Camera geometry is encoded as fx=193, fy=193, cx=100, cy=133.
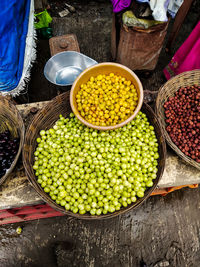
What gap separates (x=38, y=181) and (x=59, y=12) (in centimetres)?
465

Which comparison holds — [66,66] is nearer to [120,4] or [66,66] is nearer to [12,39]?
[12,39]

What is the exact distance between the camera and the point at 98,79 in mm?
2348

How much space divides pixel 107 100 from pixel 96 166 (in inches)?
30.2

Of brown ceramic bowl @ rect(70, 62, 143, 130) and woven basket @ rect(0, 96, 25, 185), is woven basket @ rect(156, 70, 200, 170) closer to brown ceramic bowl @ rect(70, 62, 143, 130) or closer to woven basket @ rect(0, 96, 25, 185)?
brown ceramic bowl @ rect(70, 62, 143, 130)

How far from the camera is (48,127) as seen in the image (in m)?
2.48

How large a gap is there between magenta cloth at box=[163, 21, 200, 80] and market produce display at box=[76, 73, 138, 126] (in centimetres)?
150

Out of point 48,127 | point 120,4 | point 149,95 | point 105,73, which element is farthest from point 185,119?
point 120,4

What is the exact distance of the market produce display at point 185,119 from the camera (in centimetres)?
222

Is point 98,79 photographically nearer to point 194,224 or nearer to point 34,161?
point 34,161

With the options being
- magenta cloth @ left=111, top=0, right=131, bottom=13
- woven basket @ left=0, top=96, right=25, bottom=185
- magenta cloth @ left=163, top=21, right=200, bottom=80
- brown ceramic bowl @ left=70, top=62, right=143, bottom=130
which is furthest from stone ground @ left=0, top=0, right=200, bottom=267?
magenta cloth @ left=111, top=0, right=131, bottom=13

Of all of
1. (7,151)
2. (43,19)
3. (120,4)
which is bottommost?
(7,151)

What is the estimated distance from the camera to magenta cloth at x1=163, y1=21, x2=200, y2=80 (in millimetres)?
3018

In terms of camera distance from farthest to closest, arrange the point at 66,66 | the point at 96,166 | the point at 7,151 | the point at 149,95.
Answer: the point at 66,66, the point at 149,95, the point at 7,151, the point at 96,166

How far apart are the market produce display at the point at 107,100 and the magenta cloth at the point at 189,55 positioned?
1.50 metres
